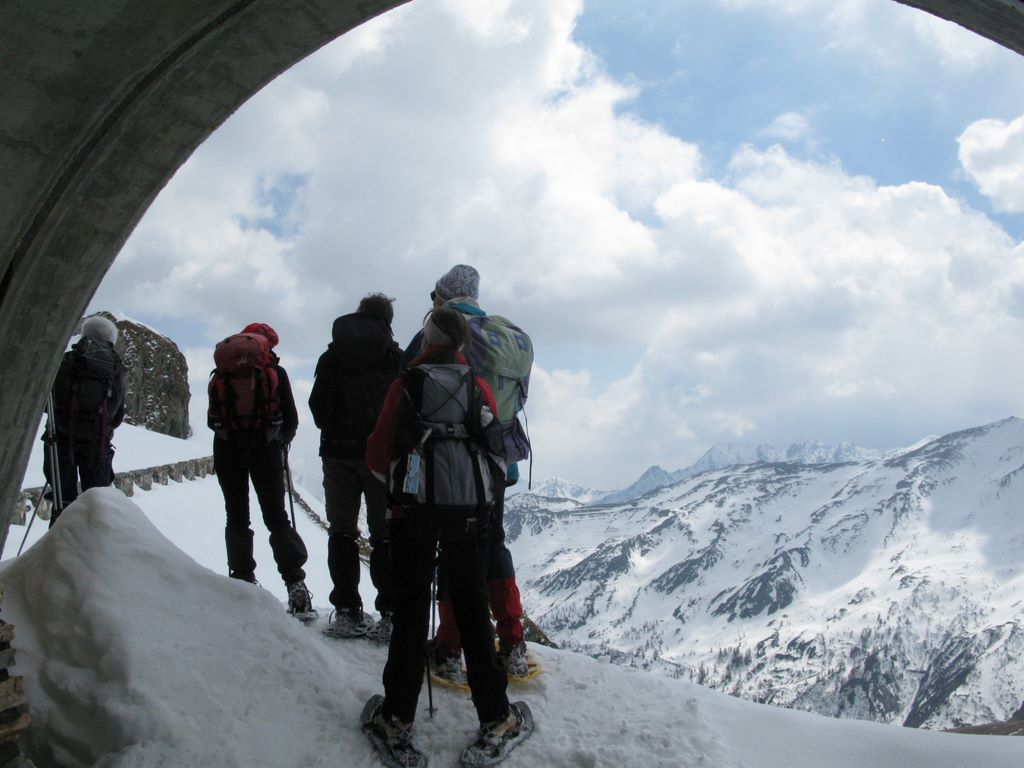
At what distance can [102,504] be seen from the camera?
5164 millimetres

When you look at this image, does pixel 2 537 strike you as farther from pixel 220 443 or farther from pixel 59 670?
pixel 220 443

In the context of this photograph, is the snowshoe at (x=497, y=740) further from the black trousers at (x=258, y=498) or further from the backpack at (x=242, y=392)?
the backpack at (x=242, y=392)

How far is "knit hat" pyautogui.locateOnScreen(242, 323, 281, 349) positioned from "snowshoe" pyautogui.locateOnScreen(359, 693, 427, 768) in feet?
9.02

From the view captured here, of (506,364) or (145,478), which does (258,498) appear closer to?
(506,364)

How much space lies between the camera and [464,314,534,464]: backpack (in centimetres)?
518

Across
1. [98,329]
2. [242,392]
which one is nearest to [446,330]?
[242,392]

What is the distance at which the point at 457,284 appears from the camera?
5602 millimetres

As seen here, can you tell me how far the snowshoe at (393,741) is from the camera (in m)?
4.40

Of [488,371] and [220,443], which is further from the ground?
[488,371]

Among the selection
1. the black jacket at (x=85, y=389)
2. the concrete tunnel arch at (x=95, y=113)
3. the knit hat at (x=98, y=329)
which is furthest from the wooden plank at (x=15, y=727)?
the knit hat at (x=98, y=329)

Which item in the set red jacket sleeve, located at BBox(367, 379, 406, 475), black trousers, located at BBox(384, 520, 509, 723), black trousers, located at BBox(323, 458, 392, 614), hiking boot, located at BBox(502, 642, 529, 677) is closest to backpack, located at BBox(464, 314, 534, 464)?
red jacket sleeve, located at BBox(367, 379, 406, 475)

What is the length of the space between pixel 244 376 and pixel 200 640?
6.06 ft

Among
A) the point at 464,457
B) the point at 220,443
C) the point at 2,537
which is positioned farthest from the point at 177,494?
the point at 464,457

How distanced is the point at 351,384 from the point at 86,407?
→ 2.87 meters
